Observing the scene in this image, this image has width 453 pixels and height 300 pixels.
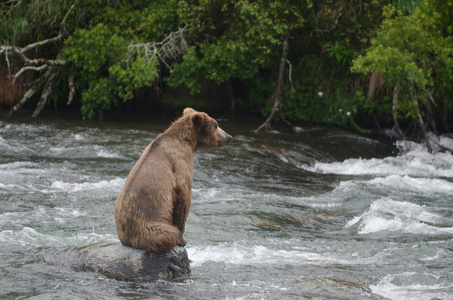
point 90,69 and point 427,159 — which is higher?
point 90,69

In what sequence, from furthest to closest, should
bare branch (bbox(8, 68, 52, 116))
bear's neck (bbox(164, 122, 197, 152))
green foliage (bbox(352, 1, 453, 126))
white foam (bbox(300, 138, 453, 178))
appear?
1. bare branch (bbox(8, 68, 52, 116))
2. green foliage (bbox(352, 1, 453, 126))
3. white foam (bbox(300, 138, 453, 178))
4. bear's neck (bbox(164, 122, 197, 152))

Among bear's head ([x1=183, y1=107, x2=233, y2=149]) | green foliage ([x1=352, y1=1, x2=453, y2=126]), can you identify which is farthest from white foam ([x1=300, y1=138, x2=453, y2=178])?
bear's head ([x1=183, y1=107, x2=233, y2=149])

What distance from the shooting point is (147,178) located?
19.3ft

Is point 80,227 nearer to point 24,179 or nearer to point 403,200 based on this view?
point 24,179

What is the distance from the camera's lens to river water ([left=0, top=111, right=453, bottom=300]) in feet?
19.0

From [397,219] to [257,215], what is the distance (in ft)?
6.43

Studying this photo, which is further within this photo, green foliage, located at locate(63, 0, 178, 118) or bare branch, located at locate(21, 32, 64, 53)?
bare branch, located at locate(21, 32, 64, 53)

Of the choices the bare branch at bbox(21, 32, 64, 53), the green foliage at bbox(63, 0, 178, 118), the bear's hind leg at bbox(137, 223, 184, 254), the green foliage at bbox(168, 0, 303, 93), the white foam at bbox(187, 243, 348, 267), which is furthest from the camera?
the bare branch at bbox(21, 32, 64, 53)

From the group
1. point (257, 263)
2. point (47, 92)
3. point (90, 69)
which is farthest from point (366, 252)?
point (47, 92)

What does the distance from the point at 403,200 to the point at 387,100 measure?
6.86 metres

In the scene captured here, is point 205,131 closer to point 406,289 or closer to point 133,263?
point 133,263

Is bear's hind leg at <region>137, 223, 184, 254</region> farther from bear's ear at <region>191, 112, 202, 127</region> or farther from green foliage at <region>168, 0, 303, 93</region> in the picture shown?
green foliage at <region>168, 0, 303, 93</region>

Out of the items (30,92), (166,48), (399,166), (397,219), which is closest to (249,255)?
(397,219)

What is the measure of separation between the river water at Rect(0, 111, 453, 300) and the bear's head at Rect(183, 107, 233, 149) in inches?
49.0
